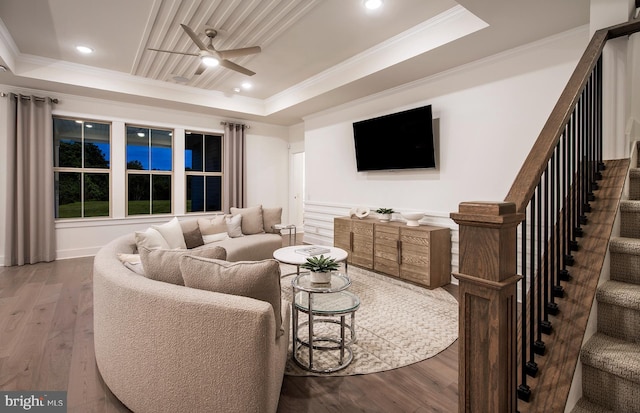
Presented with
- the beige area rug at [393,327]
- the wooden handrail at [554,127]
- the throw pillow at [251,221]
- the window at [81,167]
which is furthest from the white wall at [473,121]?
the window at [81,167]

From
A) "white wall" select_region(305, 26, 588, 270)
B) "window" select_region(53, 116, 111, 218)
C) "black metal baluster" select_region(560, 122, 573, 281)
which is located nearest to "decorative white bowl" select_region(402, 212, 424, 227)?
"white wall" select_region(305, 26, 588, 270)

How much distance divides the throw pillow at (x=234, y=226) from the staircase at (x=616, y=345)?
160 inches

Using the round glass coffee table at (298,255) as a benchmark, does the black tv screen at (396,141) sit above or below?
above

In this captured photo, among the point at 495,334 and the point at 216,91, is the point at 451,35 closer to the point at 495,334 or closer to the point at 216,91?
the point at 495,334

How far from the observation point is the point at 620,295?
1297 mm

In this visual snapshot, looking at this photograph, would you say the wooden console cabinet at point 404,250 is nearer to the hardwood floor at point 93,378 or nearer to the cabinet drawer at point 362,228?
the cabinet drawer at point 362,228

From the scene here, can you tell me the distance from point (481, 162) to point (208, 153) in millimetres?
5251

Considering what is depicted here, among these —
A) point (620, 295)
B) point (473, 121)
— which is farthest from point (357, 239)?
point (620, 295)

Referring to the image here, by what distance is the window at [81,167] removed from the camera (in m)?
5.29

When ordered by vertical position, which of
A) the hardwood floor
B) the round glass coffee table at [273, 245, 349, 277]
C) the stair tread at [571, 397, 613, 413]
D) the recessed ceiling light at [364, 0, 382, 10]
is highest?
the recessed ceiling light at [364, 0, 382, 10]

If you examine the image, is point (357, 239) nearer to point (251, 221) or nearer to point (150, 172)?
point (251, 221)

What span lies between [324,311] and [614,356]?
1.39 metres

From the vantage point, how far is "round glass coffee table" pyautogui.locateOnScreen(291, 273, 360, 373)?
2.06 meters

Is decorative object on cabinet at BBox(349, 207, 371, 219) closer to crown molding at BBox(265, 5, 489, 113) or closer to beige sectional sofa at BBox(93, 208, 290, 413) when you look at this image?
crown molding at BBox(265, 5, 489, 113)
